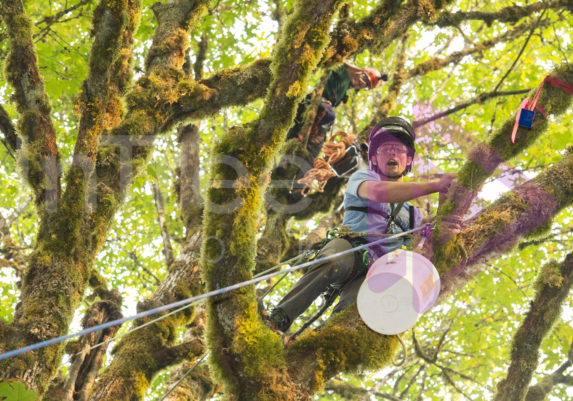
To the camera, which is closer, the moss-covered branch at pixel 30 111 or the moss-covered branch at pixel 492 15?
the moss-covered branch at pixel 30 111

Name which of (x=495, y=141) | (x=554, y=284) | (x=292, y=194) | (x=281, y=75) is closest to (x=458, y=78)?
(x=292, y=194)

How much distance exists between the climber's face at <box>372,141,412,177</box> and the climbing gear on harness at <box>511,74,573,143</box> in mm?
→ 1095

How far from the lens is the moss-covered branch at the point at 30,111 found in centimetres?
338

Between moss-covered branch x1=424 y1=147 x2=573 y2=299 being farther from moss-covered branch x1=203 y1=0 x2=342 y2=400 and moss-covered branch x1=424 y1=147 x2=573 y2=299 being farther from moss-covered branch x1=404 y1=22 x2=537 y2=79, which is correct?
moss-covered branch x1=404 y1=22 x2=537 y2=79

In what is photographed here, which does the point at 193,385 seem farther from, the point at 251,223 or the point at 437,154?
the point at 437,154

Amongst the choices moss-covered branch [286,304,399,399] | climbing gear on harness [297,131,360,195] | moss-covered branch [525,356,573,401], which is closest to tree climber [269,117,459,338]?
moss-covered branch [286,304,399,399]

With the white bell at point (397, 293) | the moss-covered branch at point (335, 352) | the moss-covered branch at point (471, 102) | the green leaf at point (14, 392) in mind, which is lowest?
the green leaf at point (14, 392)

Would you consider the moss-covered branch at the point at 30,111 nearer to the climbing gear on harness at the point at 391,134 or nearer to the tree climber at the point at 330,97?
the climbing gear on harness at the point at 391,134

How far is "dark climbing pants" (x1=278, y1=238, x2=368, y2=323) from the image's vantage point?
314 centimetres

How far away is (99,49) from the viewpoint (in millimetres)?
3506

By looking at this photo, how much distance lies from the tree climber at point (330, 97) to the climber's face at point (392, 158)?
6.50ft

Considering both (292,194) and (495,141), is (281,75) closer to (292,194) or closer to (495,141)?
(495,141)

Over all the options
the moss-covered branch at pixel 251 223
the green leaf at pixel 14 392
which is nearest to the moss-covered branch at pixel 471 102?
the moss-covered branch at pixel 251 223

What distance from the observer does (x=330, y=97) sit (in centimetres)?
623
